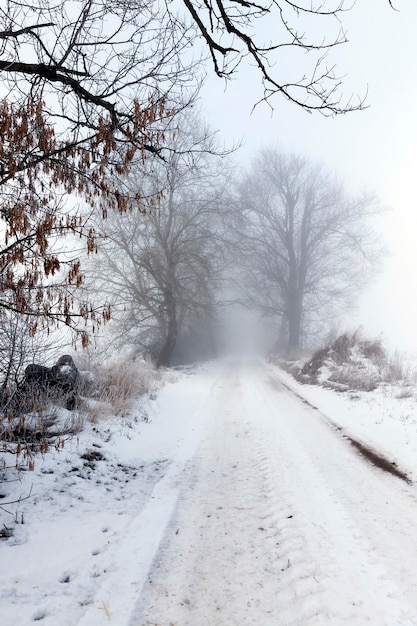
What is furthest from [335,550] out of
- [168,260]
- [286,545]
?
[168,260]

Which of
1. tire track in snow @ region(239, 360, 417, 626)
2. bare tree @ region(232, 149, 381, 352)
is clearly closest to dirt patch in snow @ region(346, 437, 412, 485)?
tire track in snow @ region(239, 360, 417, 626)

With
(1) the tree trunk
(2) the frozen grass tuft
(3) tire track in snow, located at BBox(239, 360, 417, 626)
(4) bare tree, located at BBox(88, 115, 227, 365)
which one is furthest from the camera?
(1) the tree trunk

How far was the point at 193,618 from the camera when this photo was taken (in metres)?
2.19

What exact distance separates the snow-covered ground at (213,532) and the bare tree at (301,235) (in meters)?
19.9

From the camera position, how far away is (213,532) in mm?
3242

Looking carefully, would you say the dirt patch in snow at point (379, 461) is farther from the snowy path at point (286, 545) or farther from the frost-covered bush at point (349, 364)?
the frost-covered bush at point (349, 364)

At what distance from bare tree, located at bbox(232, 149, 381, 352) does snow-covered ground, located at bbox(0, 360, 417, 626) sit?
1994cm

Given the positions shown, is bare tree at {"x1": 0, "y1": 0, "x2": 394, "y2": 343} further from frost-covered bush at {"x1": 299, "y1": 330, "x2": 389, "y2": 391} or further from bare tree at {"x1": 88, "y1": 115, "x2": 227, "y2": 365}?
bare tree at {"x1": 88, "y1": 115, "x2": 227, "y2": 365}

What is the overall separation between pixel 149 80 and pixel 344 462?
5464 millimetres

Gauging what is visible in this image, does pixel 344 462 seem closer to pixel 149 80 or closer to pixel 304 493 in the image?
pixel 304 493

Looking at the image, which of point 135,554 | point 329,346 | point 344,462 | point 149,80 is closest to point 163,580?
point 135,554

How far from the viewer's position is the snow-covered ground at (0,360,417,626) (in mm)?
2266

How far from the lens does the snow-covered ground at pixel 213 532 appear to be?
2.27m

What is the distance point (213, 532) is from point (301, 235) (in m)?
24.6
